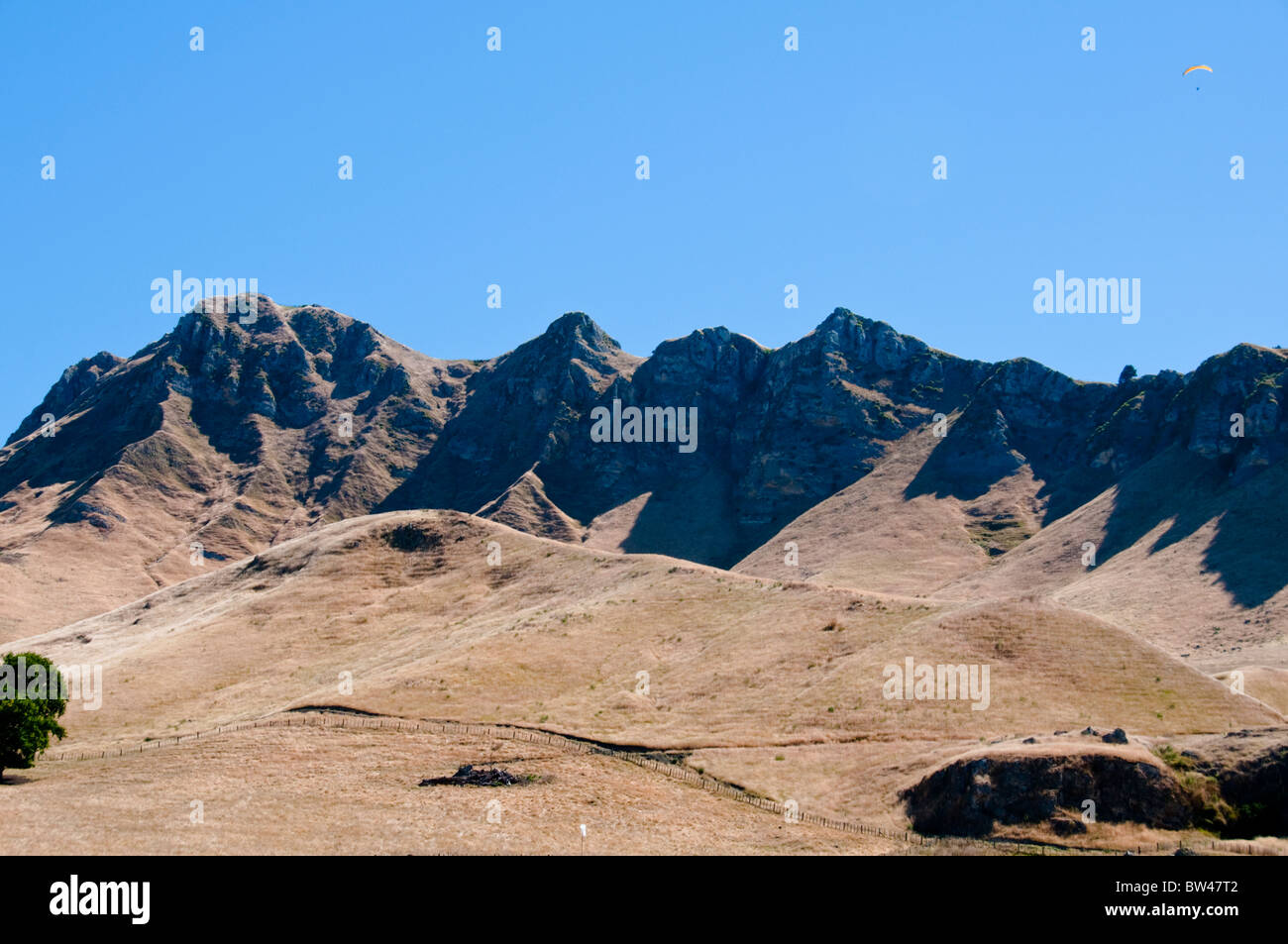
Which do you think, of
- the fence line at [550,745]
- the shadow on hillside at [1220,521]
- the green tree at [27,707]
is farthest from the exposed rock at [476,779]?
the shadow on hillside at [1220,521]

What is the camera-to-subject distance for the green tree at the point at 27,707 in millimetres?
65625

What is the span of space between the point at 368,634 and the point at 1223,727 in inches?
3122

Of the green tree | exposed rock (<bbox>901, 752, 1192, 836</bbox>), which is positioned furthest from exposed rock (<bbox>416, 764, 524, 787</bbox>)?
the green tree

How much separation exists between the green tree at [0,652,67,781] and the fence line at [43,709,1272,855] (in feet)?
14.7

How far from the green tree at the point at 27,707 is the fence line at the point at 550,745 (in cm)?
448

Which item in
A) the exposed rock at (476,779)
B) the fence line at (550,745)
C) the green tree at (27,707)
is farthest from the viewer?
the green tree at (27,707)

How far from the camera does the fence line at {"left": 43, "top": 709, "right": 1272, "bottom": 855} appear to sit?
51688 mm

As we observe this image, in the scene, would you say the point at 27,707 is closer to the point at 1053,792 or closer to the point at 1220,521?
the point at 1053,792

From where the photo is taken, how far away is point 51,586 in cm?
19925

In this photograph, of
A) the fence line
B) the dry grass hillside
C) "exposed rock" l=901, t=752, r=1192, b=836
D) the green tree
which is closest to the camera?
"exposed rock" l=901, t=752, r=1192, b=836

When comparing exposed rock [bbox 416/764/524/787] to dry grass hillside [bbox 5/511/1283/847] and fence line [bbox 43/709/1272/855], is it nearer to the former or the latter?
fence line [bbox 43/709/1272/855]

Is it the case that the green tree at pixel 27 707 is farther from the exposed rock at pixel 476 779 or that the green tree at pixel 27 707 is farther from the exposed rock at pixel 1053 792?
the exposed rock at pixel 1053 792
